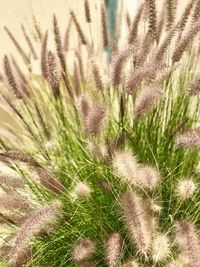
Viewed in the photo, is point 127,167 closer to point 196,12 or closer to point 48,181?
point 48,181

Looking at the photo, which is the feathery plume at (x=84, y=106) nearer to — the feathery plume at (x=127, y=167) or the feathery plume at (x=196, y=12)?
the feathery plume at (x=127, y=167)

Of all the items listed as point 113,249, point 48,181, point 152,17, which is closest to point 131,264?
point 113,249

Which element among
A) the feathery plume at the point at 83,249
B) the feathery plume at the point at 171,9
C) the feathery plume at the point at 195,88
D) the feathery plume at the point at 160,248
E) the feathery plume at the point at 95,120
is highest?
the feathery plume at the point at 171,9

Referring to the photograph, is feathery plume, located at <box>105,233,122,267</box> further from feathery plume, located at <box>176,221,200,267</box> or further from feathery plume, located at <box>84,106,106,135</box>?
feathery plume, located at <box>84,106,106,135</box>

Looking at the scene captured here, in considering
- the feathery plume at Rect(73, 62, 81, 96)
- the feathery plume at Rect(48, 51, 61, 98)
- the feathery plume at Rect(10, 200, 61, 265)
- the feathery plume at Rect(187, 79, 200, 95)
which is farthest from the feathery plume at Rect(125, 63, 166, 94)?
the feathery plume at Rect(73, 62, 81, 96)

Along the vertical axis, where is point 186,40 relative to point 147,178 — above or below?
above

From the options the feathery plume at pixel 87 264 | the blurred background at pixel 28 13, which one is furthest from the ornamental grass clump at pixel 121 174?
the blurred background at pixel 28 13

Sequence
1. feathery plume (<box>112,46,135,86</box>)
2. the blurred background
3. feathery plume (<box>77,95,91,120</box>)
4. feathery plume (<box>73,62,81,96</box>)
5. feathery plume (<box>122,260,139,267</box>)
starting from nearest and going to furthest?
feathery plume (<box>122,260,139,267</box>), feathery plume (<box>112,46,135,86</box>), feathery plume (<box>77,95,91,120</box>), feathery plume (<box>73,62,81,96</box>), the blurred background

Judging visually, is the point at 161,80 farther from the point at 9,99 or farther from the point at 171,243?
the point at 9,99
